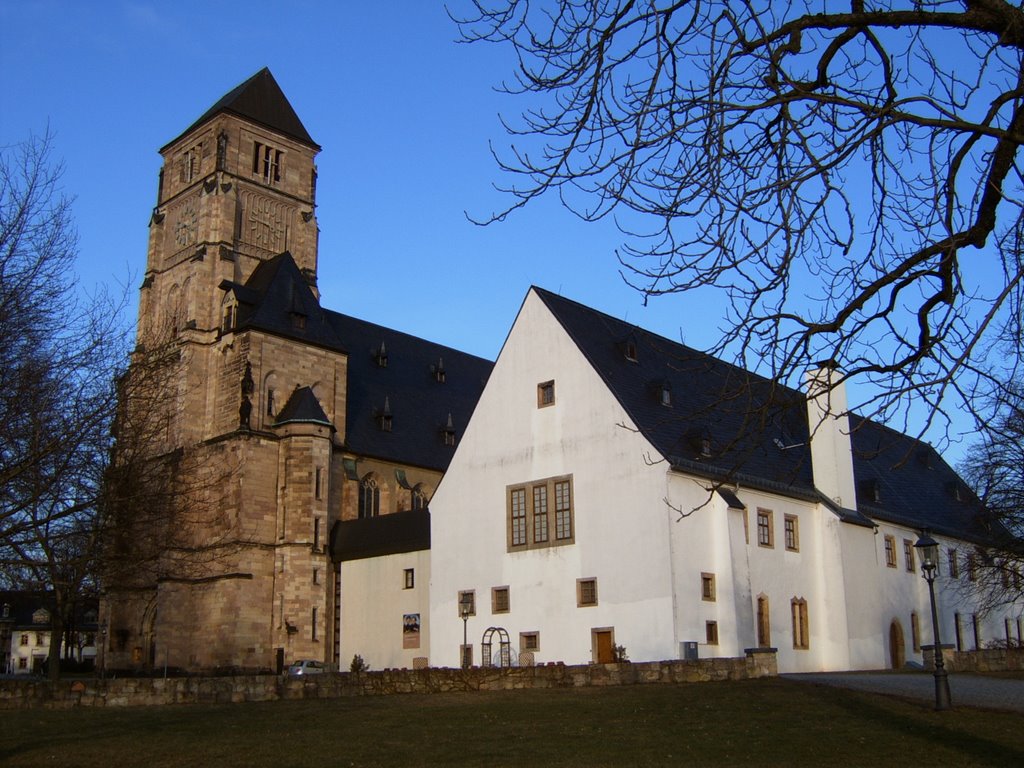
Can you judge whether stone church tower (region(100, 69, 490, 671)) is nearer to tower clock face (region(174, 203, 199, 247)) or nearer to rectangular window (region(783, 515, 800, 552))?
tower clock face (region(174, 203, 199, 247))

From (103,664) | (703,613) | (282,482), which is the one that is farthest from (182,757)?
(103,664)

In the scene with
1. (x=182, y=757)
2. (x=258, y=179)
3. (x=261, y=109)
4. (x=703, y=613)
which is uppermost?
(x=261, y=109)

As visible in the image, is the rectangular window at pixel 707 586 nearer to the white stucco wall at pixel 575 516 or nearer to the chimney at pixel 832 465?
the white stucco wall at pixel 575 516

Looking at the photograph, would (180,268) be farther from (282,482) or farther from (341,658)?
→ (341,658)

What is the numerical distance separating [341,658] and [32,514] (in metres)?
31.4

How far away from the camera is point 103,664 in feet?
180

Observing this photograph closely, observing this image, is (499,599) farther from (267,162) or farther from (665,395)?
(267,162)

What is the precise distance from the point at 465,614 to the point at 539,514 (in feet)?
14.1

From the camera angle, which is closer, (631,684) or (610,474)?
(631,684)

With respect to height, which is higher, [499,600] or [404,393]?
[404,393]

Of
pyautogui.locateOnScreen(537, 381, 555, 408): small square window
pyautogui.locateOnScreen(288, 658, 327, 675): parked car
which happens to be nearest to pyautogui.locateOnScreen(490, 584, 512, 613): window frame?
pyautogui.locateOnScreen(537, 381, 555, 408): small square window

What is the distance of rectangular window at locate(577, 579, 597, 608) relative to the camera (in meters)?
34.6

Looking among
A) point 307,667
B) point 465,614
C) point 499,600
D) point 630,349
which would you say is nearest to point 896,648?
point 630,349

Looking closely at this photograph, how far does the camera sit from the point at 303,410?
51.3 meters
